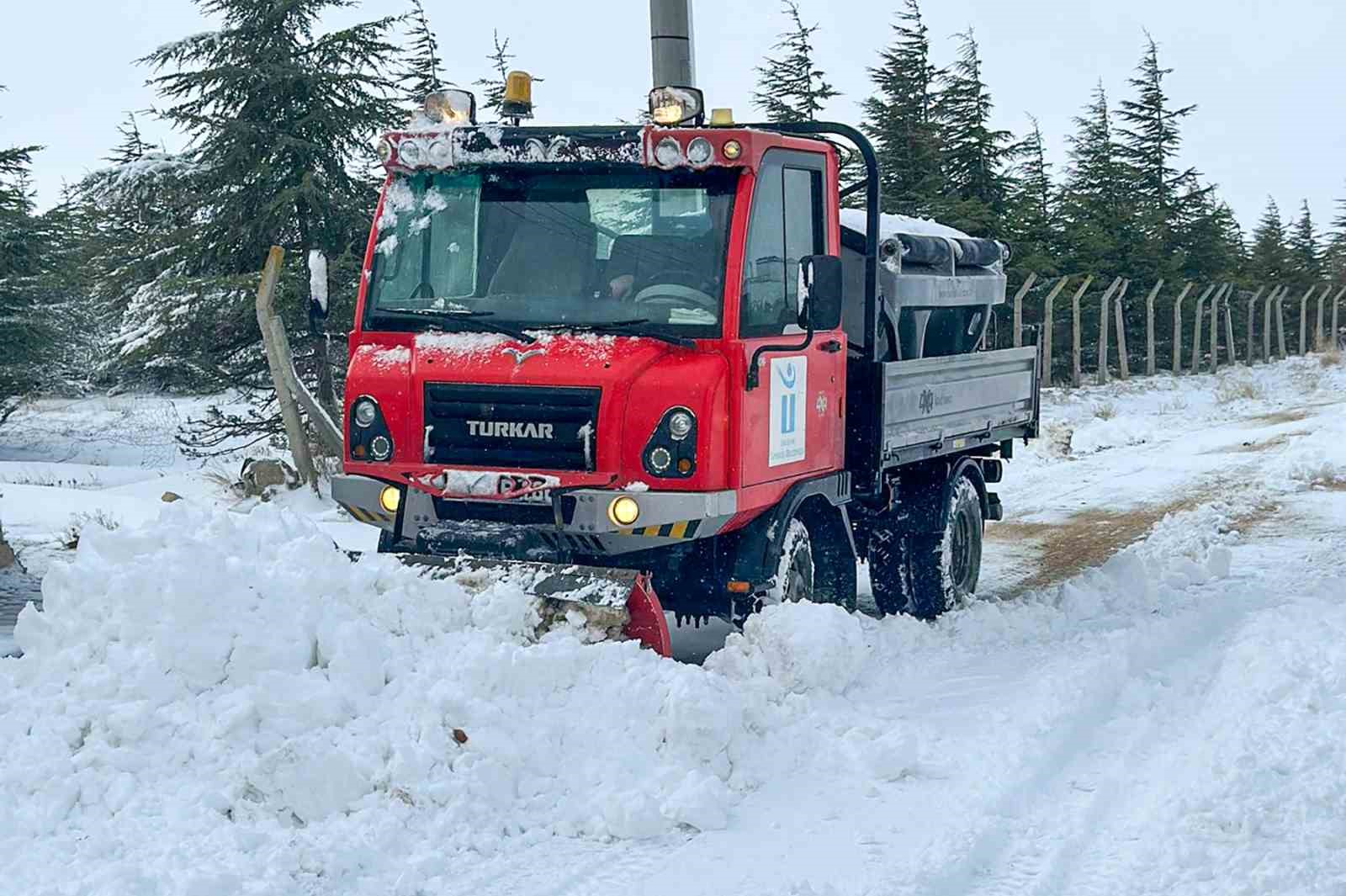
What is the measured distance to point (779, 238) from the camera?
23.0 ft

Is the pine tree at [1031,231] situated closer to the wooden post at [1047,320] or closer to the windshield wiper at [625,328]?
the wooden post at [1047,320]

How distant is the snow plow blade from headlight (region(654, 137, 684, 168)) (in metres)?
1.92

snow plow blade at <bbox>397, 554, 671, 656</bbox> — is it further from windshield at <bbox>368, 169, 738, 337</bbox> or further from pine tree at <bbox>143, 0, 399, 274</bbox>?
pine tree at <bbox>143, 0, 399, 274</bbox>

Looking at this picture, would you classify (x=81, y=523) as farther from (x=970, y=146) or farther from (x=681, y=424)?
(x=970, y=146)

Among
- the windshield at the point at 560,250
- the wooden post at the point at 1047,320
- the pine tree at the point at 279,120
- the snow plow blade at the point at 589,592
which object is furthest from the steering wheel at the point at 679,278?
the wooden post at the point at 1047,320

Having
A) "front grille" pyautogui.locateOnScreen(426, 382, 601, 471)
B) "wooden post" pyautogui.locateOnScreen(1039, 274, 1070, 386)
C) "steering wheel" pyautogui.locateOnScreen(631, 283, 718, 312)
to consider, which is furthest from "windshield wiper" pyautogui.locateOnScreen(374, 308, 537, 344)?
"wooden post" pyautogui.locateOnScreen(1039, 274, 1070, 386)

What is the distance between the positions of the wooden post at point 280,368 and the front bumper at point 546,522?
4.58 meters

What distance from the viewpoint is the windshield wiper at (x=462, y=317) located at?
6625 mm

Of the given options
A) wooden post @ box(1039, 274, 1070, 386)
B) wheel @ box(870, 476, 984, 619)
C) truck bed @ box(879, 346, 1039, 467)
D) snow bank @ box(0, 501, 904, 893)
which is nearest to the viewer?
snow bank @ box(0, 501, 904, 893)

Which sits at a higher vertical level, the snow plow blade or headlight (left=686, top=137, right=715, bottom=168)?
headlight (left=686, top=137, right=715, bottom=168)

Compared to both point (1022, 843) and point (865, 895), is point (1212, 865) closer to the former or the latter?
point (1022, 843)

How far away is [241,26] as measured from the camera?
17906 mm

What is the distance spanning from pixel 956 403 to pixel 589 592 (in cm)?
392

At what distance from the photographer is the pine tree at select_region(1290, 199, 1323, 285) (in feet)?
194
